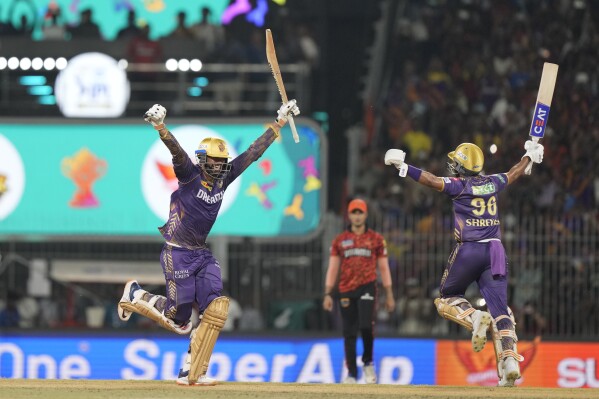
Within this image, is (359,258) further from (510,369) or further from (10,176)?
(10,176)

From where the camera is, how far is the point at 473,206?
14344 millimetres

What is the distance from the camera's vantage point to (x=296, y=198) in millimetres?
21234

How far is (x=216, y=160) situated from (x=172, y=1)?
1149 cm

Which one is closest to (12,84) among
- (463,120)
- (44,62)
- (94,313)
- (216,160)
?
(44,62)

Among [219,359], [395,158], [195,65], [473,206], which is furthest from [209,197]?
[195,65]

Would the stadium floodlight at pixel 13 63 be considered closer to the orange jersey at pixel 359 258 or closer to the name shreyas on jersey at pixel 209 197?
the orange jersey at pixel 359 258

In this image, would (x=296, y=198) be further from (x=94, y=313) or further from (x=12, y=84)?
(x=12, y=84)

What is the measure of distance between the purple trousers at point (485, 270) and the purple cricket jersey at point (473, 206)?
112 mm

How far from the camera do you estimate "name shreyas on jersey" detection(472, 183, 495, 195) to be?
1434cm

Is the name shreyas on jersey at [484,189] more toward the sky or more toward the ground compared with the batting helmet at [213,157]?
more toward the ground

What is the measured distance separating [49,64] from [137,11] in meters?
2.33

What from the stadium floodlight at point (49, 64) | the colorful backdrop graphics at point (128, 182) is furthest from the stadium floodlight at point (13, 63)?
the colorful backdrop graphics at point (128, 182)

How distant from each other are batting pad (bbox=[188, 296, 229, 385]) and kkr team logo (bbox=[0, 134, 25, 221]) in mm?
8967

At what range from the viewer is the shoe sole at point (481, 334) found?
13789mm
